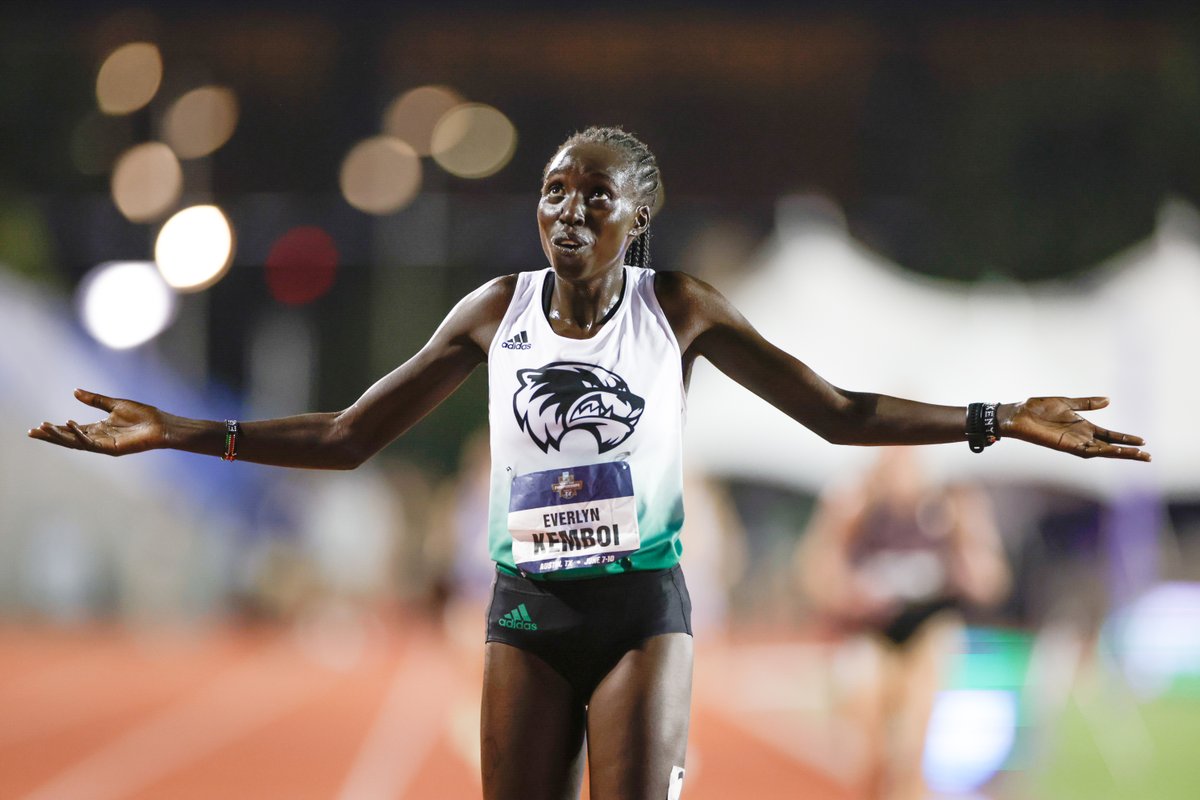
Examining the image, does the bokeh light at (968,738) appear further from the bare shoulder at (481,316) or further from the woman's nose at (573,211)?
the woman's nose at (573,211)

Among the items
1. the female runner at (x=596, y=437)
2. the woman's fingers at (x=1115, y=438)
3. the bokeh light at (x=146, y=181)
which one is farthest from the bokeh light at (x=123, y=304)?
the woman's fingers at (x=1115, y=438)

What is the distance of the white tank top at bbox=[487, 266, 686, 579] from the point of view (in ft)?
9.59

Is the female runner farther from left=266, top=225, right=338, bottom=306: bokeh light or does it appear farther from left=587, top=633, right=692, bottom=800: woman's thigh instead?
left=266, top=225, right=338, bottom=306: bokeh light

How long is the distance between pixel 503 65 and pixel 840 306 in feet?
Answer: 36.5

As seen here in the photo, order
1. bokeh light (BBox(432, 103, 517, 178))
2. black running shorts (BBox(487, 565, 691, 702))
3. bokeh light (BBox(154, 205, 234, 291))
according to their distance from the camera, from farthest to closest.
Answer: bokeh light (BBox(432, 103, 517, 178)) < bokeh light (BBox(154, 205, 234, 291)) < black running shorts (BBox(487, 565, 691, 702))

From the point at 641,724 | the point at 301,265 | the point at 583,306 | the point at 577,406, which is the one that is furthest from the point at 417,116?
the point at 641,724

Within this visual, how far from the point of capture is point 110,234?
616 inches

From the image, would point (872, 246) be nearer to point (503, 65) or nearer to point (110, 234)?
point (110, 234)

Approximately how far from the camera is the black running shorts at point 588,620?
9.51ft

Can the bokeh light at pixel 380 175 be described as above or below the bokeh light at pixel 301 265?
above

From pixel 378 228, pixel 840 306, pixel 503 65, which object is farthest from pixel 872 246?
pixel 503 65

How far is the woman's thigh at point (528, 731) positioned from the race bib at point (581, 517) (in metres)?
0.23

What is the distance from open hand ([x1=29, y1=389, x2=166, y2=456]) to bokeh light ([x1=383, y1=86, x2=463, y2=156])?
52.0ft

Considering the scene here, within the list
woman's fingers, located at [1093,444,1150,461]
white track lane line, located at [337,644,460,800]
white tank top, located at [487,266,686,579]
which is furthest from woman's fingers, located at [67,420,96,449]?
white track lane line, located at [337,644,460,800]
